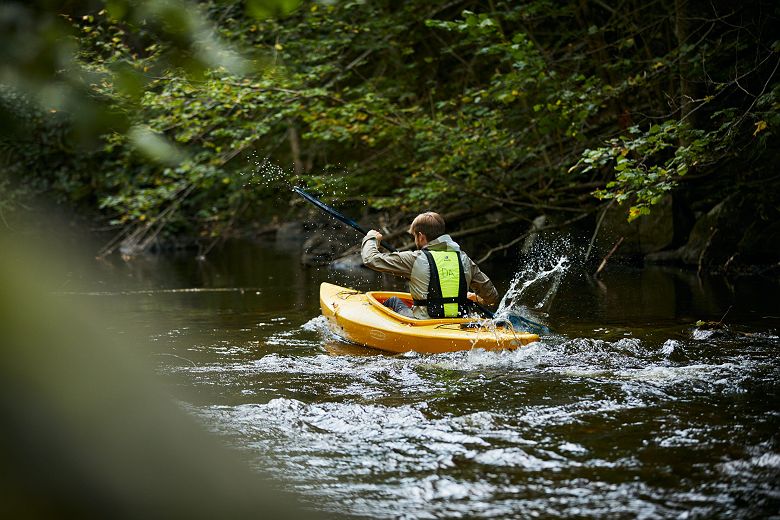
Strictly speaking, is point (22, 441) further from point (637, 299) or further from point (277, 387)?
point (637, 299)

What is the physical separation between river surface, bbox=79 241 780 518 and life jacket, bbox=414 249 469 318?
1.59 ft

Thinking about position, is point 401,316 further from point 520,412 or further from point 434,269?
point 520,412

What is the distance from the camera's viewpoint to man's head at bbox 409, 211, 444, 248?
5.40 m

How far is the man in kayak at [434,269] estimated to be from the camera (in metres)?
5.26

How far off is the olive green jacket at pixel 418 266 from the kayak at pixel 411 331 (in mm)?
237

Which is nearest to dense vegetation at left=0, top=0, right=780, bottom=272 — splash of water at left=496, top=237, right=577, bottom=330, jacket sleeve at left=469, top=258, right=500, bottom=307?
splash of water at left=496, top=237, right=577, bottom=330

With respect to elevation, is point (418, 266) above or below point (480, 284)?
above

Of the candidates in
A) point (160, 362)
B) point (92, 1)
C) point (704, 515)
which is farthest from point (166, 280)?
point (92, 1)

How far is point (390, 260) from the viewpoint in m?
5.41

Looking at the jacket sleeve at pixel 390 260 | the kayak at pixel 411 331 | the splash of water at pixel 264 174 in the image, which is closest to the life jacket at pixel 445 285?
the jacket sleeve at pixel 390 260

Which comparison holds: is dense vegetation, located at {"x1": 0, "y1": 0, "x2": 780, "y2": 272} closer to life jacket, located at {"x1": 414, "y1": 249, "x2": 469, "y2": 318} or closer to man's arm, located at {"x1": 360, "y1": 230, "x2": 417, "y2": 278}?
life jacket, located at {"x1": 414, "y1": 249, "x2": 469, "y2": 318}

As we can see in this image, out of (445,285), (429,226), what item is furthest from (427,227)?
(445,285)

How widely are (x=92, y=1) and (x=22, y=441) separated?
61 cm

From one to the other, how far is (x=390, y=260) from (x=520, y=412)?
1993mm
